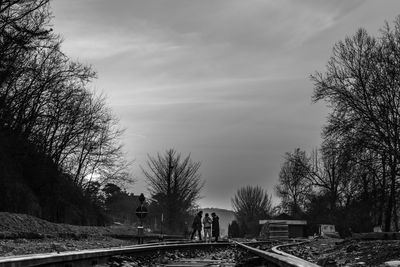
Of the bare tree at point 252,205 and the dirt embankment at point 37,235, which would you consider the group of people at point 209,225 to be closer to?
the dirt embankment at point 37,235

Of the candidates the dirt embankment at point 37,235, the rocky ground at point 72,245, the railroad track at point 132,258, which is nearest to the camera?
the railroad track at point 132,258

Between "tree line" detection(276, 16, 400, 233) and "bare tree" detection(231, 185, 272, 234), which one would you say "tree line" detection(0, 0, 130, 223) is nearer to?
"tree line" detection(276, 16, 400, 233)

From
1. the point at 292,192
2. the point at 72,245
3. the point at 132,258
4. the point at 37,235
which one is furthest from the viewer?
the point at 292,192

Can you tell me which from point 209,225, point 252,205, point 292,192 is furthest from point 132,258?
point 252,205

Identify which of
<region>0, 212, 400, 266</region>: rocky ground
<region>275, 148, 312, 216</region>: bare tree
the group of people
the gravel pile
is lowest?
the gravel pile

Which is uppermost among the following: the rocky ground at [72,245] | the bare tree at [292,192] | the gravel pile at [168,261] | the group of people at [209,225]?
the bare tree at [292,192]

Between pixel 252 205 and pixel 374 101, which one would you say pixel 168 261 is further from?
pixel 252 205

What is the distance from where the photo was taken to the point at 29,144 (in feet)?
120

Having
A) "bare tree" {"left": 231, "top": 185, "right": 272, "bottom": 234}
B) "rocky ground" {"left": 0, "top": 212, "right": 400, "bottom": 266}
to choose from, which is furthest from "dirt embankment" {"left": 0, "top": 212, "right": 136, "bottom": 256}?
"bare tree" {"left": 231, "top": 185, "right": 272, "bottom": 234}

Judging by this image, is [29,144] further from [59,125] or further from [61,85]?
[59,125]

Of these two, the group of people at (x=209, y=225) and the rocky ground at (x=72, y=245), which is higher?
the group of people at (x=209, y=225)

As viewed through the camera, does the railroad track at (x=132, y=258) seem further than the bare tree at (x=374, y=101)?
No

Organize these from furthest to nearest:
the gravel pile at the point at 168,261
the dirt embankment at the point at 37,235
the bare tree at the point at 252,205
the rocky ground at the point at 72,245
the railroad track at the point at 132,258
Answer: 1. the bare tree at the point at 252,205
2. the dirt embankment at the point at 37,235
3. the rocky ground at the point at 72,245
4. the gravel pile at the point at 168,261
5. the railroad track at the point at 132,258

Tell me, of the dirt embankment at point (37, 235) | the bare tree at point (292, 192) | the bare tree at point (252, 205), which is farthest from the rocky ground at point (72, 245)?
the bare tree at point (252, 205)
